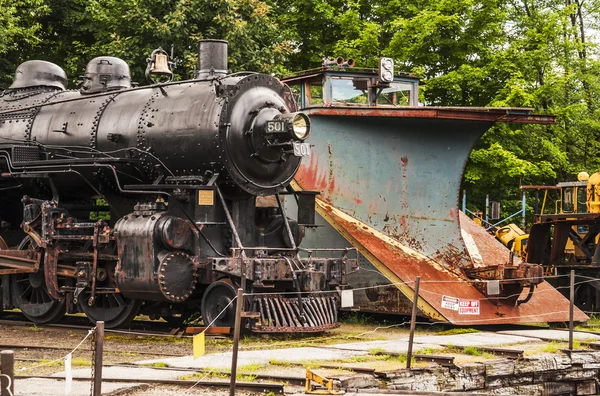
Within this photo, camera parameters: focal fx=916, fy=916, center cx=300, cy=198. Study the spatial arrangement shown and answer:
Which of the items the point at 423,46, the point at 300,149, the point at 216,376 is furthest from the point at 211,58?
the point at 423,46

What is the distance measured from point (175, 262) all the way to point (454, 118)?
5.24m

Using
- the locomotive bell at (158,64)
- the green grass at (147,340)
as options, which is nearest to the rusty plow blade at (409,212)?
the locomotive bell at (158,64)

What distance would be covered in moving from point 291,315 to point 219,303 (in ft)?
3.12

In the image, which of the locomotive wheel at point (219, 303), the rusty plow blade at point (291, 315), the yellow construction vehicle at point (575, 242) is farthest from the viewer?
the yellow construction vehicle at point (575, 242)

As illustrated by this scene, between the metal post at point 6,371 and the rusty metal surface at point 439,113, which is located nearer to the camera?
the metal post at point 6,371

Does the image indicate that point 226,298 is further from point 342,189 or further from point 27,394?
point 27,394

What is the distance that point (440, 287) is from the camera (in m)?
13.2

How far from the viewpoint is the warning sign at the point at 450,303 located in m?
12.7

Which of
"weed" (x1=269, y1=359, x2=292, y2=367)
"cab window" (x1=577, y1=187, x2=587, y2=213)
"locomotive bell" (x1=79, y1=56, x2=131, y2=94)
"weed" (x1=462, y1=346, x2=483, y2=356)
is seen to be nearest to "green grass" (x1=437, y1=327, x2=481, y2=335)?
"weed" (x1=462, y1=346, x2=483, y2=356)

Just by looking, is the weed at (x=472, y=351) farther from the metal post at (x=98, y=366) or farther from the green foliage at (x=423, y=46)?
the green foliage at (x=423, y=46)

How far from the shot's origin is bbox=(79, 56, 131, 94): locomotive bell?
1417cm

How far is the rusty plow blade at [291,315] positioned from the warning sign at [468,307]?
206 cm

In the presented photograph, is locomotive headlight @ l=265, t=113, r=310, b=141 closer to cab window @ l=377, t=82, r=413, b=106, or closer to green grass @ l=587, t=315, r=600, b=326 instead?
cab window @ l=377, t=82, r=413, b=106

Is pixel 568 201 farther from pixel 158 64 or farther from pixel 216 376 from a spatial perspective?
pixel 216 376
